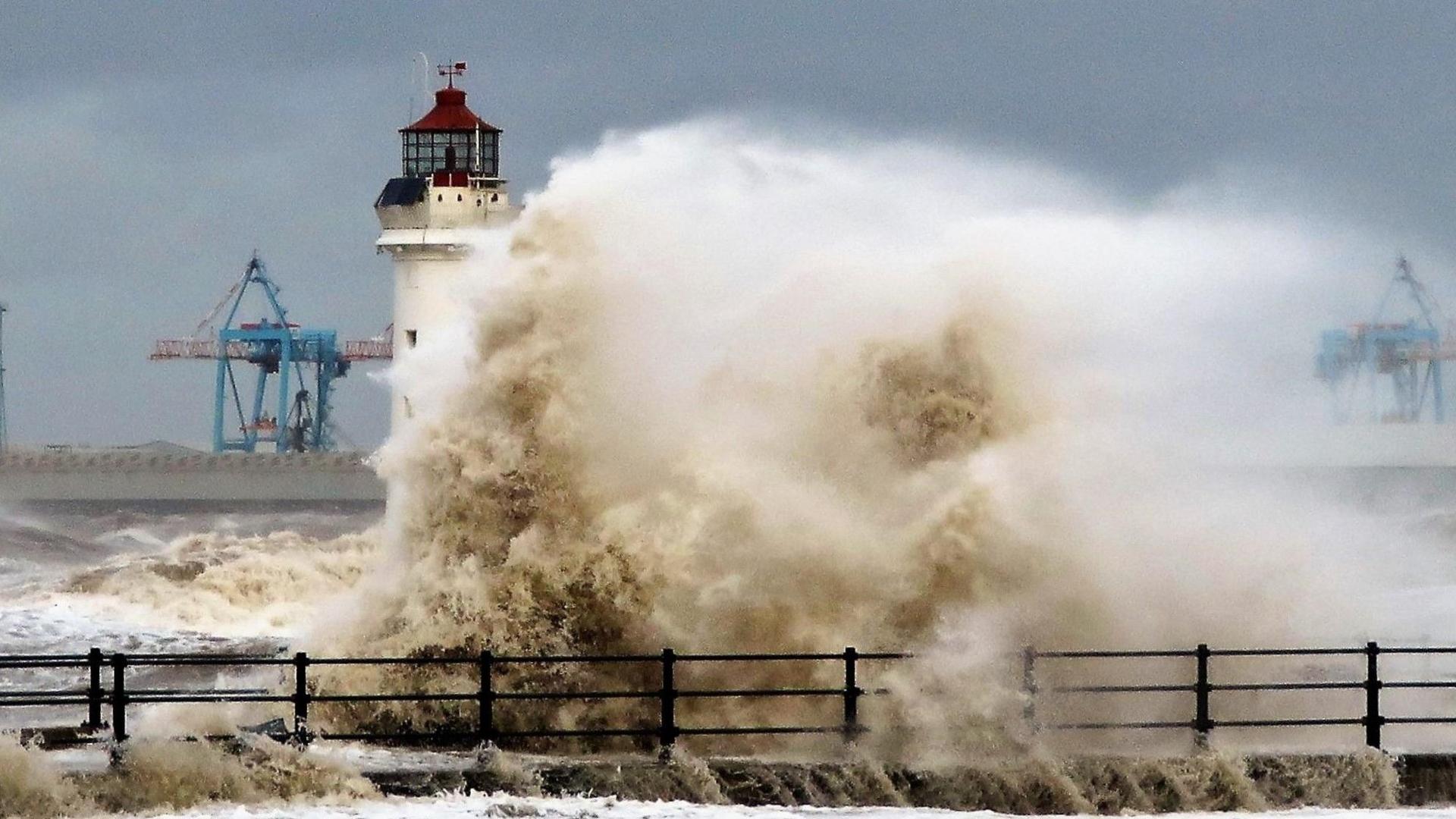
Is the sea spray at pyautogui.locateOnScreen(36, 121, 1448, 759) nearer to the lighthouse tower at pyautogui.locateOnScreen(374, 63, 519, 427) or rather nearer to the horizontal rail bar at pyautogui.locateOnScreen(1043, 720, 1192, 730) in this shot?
the horizontal rail bar at pyautogui.locateOnScreen(1043, 720, 1192, 730)

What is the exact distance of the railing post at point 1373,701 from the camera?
1637 cm

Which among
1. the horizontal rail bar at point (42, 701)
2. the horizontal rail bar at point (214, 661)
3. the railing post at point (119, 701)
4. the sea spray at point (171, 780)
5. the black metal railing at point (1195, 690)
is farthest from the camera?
the black metal railing at point (1195, 690)

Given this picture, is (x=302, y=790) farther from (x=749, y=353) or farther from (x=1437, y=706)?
(x=1437, y=706)

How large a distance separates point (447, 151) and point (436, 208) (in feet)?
6.14

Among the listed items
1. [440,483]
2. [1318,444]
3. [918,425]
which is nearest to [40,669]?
[440,483]

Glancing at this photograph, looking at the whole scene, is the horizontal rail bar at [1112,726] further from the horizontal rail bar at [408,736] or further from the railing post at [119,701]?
the railing post at [119,701]

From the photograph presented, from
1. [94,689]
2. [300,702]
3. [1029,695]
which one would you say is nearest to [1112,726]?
[1029,695]

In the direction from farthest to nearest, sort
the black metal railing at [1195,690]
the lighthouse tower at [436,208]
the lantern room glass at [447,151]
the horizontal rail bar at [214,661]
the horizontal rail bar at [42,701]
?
the lantern room glass at [447,151] < the lighthouse tower at [436,208] < the black metal railing at [1195,690] < the horizontal rail bar at [42,701] < the horizontal rail bar at [214,661]

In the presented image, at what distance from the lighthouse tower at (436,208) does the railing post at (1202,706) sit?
60.2 ft

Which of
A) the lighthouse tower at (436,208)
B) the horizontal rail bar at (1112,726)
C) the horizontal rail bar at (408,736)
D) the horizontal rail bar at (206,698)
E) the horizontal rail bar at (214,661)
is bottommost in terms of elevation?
the horizontal rail bar at (408,736)

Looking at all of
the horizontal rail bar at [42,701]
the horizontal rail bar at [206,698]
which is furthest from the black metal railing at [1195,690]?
the horizontal rail bar at [42,701]

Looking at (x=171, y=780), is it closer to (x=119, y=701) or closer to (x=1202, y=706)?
(x=119, y=701)

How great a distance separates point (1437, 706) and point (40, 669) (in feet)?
50.6

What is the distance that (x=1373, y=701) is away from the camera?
655 inches
